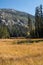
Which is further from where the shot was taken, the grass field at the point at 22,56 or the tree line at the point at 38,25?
the tree line at the point at 38,25

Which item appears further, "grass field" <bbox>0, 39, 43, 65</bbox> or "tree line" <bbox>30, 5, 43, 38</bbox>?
"tree line" <bbox>30, 5, 43, 38</bbox>

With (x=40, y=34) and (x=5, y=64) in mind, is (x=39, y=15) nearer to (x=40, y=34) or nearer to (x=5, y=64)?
(x=40, y=34)

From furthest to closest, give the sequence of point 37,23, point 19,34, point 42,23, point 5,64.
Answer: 1. point 19,34
2. point 37,23
3. point 42,23
4. point 5,64

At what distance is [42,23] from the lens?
103m

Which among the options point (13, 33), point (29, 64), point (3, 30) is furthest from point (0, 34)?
point (29, 64)

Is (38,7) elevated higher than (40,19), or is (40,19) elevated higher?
(38,7)

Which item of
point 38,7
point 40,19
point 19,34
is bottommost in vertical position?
point 19,34

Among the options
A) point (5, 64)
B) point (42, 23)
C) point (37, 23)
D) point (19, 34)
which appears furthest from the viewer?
point (19, 34)

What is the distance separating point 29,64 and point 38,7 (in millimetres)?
99630

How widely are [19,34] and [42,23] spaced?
4496 cm

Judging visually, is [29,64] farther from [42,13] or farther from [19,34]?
[19,34]

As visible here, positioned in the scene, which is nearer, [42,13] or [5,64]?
[5,64]

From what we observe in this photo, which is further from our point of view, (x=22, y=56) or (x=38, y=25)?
(x=38, y=25)

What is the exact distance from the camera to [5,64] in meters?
11.1
